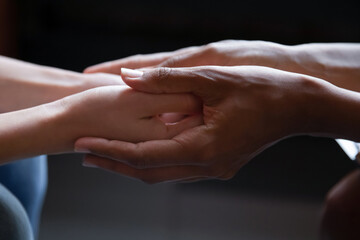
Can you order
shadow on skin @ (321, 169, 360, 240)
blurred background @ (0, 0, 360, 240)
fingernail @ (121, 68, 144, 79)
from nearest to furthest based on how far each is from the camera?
fingernail @ (121, 68, 144, 79)
shadow on skin @ (321, 169, 360, 240)
blurred background @ (0, 0, 360, 240)

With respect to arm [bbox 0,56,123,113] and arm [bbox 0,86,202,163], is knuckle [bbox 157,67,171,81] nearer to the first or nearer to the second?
arm [bbox 0,86,202,163]

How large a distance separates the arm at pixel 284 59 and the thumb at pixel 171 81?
16 cm

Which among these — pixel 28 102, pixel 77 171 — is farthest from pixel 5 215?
pixel 77 171

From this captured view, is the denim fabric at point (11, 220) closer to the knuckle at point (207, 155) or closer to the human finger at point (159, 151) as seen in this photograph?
the human finger at point (159, 151)

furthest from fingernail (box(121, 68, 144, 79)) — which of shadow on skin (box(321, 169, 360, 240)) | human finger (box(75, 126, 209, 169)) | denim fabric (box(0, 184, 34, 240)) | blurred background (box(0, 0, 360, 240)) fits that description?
blurred background (box(0, 0, 360, 240))

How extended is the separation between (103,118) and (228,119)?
7.7 inches

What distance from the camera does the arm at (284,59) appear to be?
2.73 feet

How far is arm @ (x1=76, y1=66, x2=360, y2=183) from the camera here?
2.16 feet

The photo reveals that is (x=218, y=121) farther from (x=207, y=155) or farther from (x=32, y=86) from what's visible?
(x=32, y=86)

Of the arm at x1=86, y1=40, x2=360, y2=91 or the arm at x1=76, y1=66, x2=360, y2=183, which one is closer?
the arm at x1=76, y1=66, x2=360, y2=183

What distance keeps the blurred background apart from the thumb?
89 centimetres

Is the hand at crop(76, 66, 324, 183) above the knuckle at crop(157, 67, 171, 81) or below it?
below

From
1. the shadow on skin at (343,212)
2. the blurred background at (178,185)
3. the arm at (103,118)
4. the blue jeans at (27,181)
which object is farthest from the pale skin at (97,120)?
the blurred background at (178,185)

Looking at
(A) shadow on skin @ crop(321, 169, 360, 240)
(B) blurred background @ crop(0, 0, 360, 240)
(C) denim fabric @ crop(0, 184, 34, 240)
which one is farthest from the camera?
(B) blurred background @ crop(0, 0, 360, 240)
